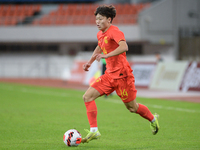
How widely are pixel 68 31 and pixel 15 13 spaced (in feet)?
21.8

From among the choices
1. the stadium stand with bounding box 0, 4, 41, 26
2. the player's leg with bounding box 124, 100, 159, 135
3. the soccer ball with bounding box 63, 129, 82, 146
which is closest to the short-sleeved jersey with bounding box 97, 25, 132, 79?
the player's leg with bounding box 124, 100, 159, 135

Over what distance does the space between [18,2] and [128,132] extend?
3441cm

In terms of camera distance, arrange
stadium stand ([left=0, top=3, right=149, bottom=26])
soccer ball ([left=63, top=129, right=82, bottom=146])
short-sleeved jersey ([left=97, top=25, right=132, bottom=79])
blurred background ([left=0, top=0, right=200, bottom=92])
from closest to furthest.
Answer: soccer ball ([left=63, top=129, right=82, bottom=146]), short-sleeved jersey ([left=97, top=25, right=132, bottom=79]), blurred background ([left=0, top=0, right=200, bottom=92]), stadium stand ([left=0, top=3, right=149, bottom=26])

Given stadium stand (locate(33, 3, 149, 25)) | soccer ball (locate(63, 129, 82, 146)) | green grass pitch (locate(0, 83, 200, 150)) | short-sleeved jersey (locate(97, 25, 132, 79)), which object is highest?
stadium stand (locate(33, 3, 149, 25))

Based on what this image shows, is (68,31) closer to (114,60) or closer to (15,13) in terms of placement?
(15,13)

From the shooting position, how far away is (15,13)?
118 feet

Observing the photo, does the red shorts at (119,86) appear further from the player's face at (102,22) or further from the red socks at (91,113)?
the player's face at (102,22)

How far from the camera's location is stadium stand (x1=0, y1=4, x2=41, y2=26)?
34688mm

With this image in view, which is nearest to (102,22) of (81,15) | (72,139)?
(72,139)

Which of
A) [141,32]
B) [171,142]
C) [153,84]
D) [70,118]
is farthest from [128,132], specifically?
[141,32]

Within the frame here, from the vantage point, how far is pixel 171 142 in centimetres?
607

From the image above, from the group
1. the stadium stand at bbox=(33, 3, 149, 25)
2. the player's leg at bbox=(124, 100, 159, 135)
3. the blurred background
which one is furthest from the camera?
the stadium stand at bbox=(33, 3, 149, 25)

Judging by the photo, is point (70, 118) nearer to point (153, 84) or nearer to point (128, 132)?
point (128, 132)

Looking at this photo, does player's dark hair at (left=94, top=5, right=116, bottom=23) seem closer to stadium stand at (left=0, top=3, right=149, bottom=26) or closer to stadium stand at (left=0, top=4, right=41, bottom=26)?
stadium stand at (left=0, top=3, right=149, bottom=26)
